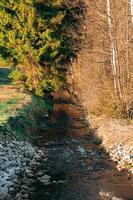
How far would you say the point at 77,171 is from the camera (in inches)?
882

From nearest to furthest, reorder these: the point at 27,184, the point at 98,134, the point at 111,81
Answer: the point at 27,184
the point at 98,134
the point at 111,81

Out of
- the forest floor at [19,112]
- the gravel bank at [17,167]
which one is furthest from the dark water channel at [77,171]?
the forest floor at [19,112]

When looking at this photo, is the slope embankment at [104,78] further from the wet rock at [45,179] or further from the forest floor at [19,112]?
the wet rock at [45,179]

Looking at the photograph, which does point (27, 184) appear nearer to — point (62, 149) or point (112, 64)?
point (62, 149)

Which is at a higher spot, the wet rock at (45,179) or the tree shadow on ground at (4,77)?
the tree shadow on ground at (4,77)

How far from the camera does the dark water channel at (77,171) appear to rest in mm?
19359

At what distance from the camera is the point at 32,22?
4028 centimetres

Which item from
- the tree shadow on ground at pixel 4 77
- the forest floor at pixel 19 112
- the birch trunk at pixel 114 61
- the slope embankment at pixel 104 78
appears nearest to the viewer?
the forest floor at pixel 19 112

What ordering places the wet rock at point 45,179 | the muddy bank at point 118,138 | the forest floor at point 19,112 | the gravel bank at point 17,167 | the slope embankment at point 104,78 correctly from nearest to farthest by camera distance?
the gravel bank at point 17,167, the wet rock at point 45,179, the muddy bank at point 118,138, the forest floor at point 19,112, the slope embankment at point 104,78

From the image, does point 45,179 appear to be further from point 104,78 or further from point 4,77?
point 4,77

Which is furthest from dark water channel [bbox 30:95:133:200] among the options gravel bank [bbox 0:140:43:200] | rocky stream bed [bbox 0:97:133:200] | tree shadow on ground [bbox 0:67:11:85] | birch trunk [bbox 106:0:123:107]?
tree shadow on ground [bbox 0:67:11:85]

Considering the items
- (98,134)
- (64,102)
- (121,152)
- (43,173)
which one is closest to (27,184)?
(43,173)

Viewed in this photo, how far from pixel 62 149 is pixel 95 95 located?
741 centimetres

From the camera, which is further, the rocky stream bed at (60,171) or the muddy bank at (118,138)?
the muddy bank at (118,138)
